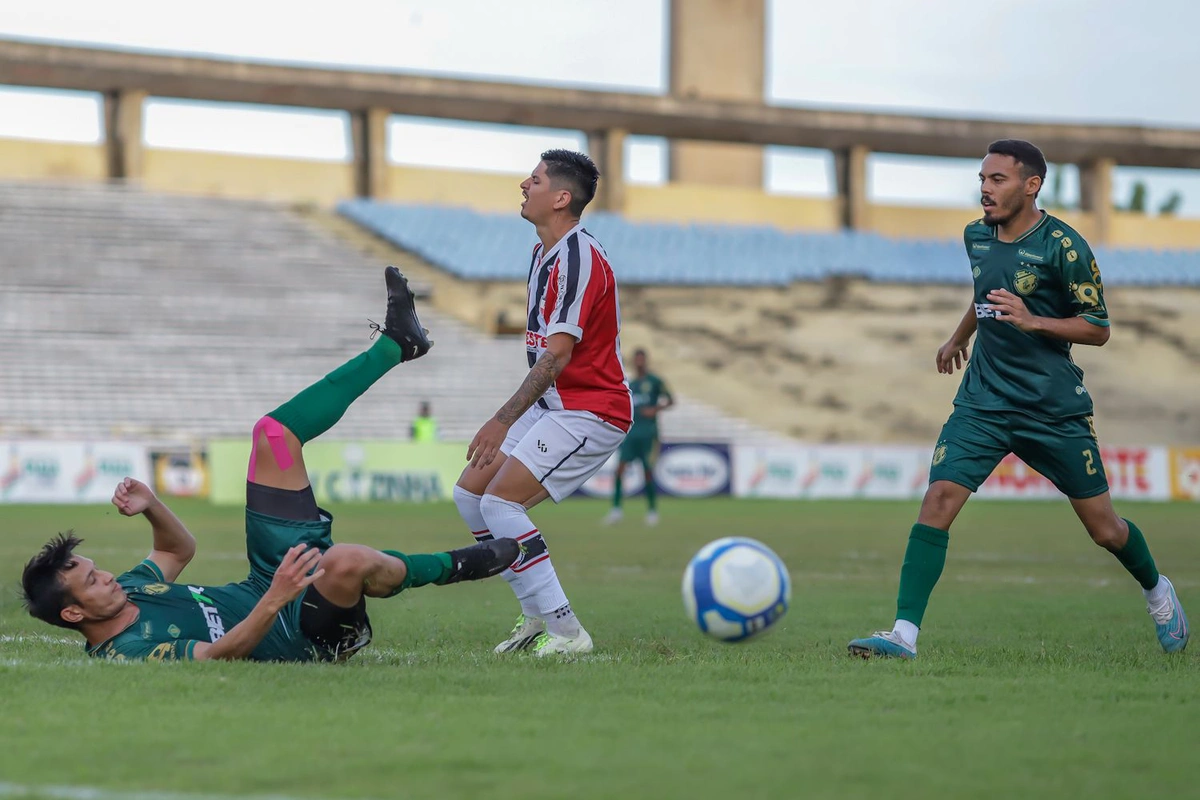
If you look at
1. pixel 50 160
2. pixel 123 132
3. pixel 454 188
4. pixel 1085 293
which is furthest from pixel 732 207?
pixel 1085 293

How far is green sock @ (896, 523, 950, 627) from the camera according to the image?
6.91 m

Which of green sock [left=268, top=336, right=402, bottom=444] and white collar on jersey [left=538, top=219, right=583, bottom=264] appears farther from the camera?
white collar on jersey [left=538, top=219, right=583, bottom=264]

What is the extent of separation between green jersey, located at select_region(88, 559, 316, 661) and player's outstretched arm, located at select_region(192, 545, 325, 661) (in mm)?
164

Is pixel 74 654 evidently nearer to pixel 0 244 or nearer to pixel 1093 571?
pixel 1093 571

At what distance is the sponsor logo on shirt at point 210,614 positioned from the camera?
20.3 ft

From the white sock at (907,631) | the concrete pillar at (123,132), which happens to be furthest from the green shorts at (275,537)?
the concrete pillar at (123,132)

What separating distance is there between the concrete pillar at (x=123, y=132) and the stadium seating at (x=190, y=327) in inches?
37.1

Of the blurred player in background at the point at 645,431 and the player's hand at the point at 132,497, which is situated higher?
the player's hand at the point at 132,497

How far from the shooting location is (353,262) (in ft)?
122

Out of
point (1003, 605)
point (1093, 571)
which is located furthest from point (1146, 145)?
point (1003, 605)

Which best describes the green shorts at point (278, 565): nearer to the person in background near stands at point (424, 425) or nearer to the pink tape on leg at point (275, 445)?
the pink tape on leg at point (275, 445)

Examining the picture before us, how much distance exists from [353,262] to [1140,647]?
31.4 meters

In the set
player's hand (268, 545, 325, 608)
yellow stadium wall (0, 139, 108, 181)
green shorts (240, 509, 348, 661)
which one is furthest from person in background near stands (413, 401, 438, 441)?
player's hand (268, 545, 325, 608)

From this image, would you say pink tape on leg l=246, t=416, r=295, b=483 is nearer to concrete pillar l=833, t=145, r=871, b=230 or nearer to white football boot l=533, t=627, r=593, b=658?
white football boot l=533, t=627, r=593, b=658
